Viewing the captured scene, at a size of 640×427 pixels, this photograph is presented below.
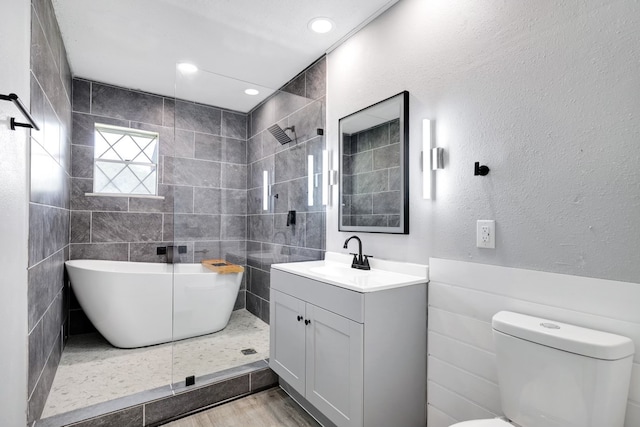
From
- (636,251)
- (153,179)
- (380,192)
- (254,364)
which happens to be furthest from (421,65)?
(153,179)

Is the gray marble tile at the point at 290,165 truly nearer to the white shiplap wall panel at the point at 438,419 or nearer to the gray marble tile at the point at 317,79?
the gray marble tile at the point at 317,79

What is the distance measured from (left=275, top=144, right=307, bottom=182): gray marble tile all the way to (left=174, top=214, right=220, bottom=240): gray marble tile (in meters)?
0.66

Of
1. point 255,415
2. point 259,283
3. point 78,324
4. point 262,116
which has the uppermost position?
point 262,116

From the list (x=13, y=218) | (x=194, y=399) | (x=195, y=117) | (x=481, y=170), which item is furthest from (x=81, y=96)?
(x=481, y=170)

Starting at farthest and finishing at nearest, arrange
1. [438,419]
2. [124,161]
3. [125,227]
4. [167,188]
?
[167,188], [124,161], [125,227], [438,419]

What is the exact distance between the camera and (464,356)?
1.57 meters

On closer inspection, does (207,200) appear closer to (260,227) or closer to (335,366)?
(260,227)

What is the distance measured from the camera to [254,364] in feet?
7.75

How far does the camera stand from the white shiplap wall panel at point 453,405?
4.93ft

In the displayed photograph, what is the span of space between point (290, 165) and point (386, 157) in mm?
971

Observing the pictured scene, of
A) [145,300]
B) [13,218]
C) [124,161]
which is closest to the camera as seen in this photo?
[13,218]

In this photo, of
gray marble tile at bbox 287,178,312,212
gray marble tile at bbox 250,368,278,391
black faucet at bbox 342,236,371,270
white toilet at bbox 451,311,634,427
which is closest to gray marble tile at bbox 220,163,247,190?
gray marble tile at bbox 287,178,312,212

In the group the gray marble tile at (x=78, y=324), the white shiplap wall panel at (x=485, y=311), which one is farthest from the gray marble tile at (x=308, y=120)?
the gray marble tile at (x=78, y=324)

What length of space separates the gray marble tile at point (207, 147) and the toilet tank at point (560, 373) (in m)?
2.12
